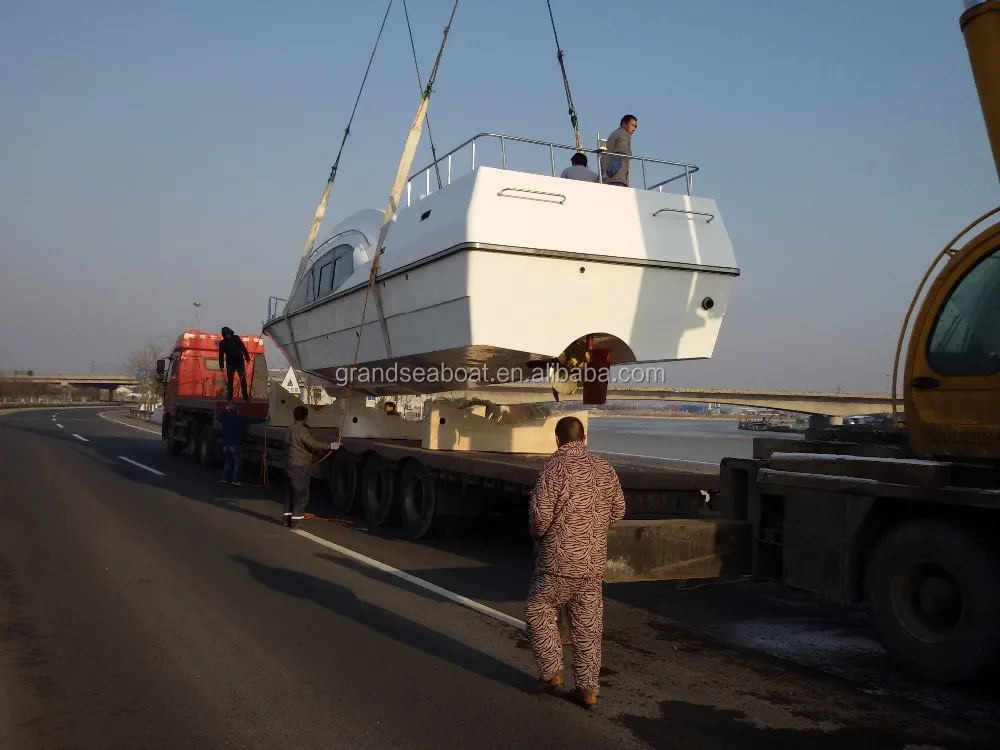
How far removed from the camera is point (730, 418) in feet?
170

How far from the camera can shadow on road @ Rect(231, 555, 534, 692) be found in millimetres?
4805

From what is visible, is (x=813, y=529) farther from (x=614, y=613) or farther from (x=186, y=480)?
(x=186, y=480)

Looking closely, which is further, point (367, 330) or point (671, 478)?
point (367, 330)

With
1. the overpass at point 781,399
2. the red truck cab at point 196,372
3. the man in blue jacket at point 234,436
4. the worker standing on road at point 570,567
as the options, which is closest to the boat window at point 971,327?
the worker standing on road at point 570,567

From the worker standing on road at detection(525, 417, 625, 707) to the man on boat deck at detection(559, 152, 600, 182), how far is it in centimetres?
477

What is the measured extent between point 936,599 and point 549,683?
2.14 metres

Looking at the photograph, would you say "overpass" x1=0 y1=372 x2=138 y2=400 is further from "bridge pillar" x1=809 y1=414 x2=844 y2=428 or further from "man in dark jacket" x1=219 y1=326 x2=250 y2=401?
"bridge pillar" x1=809 y1=414 x2=844 y2=428

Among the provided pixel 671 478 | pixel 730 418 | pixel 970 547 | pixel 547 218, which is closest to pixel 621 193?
pixel 547 218

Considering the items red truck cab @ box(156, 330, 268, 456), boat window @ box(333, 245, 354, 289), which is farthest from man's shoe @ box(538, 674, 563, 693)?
red truck cab @ box(156, 330, 268, 456)

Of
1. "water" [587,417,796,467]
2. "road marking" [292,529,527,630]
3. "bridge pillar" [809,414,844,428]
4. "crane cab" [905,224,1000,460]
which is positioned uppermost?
"crane cab" [905,224,1000,460]

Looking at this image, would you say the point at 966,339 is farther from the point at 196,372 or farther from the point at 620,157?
the point at 196,372

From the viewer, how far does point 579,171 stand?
8570 mm

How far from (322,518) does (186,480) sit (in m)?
5.23

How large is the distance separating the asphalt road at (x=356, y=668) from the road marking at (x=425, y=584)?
0.09 metres
